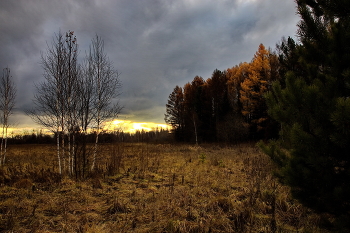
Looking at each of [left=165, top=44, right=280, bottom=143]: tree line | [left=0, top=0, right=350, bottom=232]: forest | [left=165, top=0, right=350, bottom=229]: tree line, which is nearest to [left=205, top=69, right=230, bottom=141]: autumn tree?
[left=165, top=44, right=280, bottom=143]: tree line

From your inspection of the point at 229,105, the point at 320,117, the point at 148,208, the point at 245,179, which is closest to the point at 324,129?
the point at 320,117

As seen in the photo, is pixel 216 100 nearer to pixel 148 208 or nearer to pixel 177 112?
pixel 177 112

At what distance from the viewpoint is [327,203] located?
7.07ft

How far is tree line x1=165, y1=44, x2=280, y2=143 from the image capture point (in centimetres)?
2064

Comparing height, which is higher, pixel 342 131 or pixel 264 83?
pixel 264 83

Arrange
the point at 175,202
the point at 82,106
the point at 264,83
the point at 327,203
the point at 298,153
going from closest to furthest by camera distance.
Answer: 1. the point at 327,203
2. the point at 298,153
3. the point at 175,202
4. the point at 82,106
5. the point at 264,83

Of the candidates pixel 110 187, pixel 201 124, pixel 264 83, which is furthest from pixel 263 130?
pixel 110 187

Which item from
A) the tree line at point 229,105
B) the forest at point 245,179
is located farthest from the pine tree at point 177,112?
the forest at point 245,179

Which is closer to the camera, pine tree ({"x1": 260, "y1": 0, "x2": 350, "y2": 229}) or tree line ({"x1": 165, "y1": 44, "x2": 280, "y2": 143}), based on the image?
pine tree ({"x1": 260, "y1": 0, "x2": 350, "y2": 229})

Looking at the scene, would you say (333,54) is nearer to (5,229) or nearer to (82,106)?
(5,229)

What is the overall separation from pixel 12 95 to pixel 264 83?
2199 cm

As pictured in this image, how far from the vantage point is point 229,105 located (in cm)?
2859

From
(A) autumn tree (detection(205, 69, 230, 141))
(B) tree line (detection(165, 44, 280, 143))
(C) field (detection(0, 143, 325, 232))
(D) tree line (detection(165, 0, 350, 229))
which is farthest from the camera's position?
(A) autumn tree (detection(205, 69, 230, 141))

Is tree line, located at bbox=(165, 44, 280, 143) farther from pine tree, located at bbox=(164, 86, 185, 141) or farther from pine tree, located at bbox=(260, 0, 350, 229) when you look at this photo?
pine tree, located at bbox=(260, 0, 350, 229)
